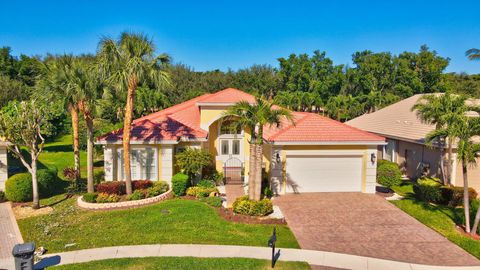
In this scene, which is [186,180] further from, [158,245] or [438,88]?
[438,88]

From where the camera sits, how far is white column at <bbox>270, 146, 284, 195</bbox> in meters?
17.3

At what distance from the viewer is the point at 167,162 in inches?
705

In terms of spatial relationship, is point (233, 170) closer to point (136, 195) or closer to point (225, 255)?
point (136, 195)

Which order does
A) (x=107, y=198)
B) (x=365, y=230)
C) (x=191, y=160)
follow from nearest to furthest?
(x=365, y=230) < (x=107, y=198) < (x=191, y=160)

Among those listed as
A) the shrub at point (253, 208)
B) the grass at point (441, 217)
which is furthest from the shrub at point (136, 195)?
the grass at point (441, 217)

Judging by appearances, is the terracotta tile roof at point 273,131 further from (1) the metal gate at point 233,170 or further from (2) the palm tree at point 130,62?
(2) the palm tree at point 130,62

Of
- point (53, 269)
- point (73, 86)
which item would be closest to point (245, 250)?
point (53, 269)

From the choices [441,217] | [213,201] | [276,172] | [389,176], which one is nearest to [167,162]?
[213,201]

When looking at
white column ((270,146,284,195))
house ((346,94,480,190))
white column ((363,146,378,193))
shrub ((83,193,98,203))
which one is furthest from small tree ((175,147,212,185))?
house ((346,94,480,190))

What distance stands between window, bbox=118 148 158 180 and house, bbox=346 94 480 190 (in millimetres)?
14324

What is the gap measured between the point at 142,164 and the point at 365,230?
1169 cm

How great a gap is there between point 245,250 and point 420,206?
988 centimetres

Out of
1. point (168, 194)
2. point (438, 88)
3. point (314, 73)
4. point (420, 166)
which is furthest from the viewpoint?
point (314, 73)

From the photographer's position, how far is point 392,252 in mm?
11086
